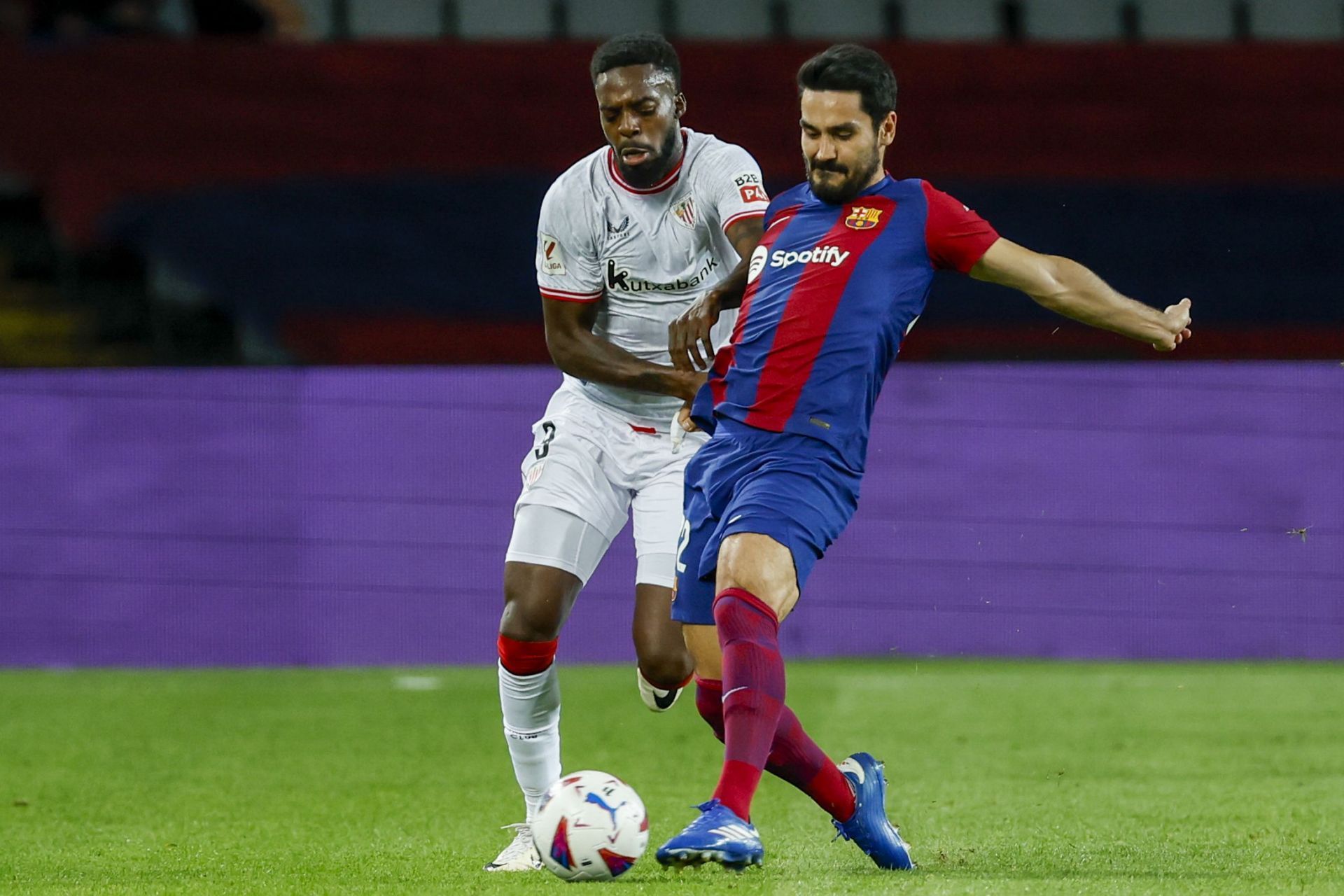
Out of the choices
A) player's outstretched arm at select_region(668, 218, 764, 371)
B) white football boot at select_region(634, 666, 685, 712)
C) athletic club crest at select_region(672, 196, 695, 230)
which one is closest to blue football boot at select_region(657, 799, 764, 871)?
player's outstretched arm at select_region(668, 218, 764, 371)

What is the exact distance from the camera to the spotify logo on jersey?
171 inches

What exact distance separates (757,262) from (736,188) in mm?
703

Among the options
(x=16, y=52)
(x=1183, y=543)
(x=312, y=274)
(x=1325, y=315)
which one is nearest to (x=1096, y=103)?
(x=1325, y=315)

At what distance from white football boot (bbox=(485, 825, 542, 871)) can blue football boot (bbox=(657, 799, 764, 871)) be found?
859 millimetres

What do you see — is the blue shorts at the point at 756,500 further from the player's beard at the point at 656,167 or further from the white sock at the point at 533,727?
the player's beard at the point at 656,167

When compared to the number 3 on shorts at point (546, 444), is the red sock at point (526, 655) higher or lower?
lower

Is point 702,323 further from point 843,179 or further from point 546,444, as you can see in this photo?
point 546,444

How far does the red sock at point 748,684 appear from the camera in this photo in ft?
12.4

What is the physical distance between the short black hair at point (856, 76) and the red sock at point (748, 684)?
45.7 inches

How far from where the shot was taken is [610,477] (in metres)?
5.17

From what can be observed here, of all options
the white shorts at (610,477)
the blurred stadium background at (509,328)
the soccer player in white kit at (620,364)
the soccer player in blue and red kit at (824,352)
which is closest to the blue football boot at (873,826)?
the soccer player in blue and red kit at (824,352)

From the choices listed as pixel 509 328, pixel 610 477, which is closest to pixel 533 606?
pixel 610 477

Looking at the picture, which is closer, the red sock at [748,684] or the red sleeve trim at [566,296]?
the red sock at [748,684]

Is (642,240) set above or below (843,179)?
below
